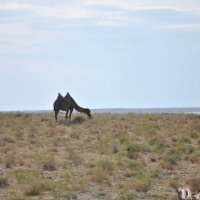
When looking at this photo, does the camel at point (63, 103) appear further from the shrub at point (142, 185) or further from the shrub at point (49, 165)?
the shrub at point (142, 185)

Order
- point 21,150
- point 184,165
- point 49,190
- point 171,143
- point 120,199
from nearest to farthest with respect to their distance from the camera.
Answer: point 120,199 < point 49,190 < point 184,165 < point 21,150 < point 171,143

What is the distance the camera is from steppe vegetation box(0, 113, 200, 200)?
565 inches

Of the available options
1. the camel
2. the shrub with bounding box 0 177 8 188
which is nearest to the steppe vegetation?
the shrub with bounding box 0 177 8 188

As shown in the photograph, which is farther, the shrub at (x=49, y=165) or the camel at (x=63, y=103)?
the camel at (x=63, y=103)

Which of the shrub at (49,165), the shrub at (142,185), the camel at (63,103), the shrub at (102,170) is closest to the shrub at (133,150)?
the shrub at (102,170)

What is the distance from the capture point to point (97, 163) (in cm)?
1894

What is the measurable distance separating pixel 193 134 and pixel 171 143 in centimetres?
390

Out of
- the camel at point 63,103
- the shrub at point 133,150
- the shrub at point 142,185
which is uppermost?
the camel at point 63,103

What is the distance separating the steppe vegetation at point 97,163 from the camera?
14.4m

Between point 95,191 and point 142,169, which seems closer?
point 95,191

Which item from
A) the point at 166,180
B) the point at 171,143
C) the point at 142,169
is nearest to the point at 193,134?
the point at 171,143

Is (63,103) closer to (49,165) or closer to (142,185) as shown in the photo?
(49,165)

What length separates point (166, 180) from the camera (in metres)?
16.2

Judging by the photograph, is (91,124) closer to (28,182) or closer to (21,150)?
(21,150)
